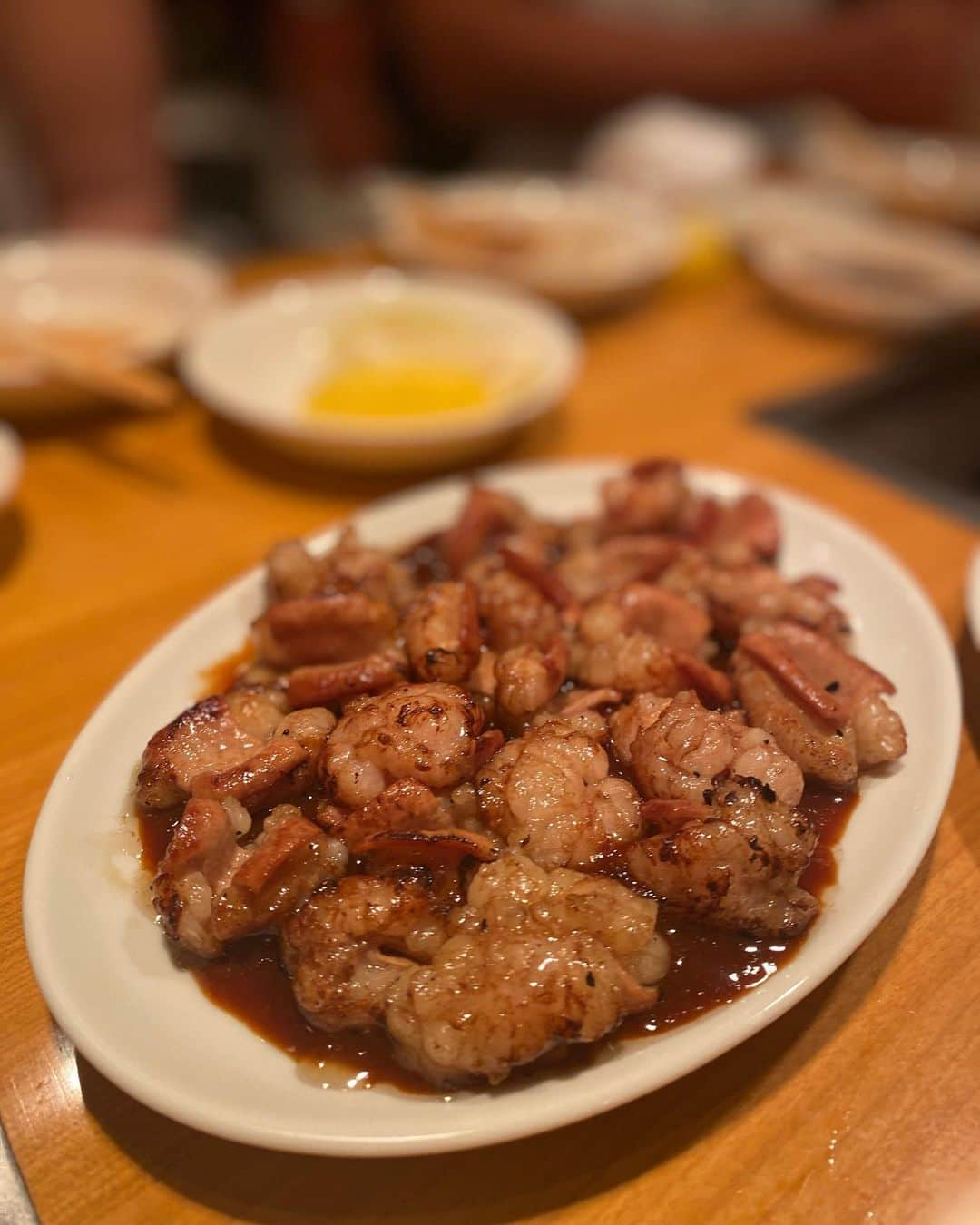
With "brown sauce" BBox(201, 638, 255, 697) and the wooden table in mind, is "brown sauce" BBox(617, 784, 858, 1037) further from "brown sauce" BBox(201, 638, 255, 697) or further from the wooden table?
"brown sauce" BBox(201, 638, 255, 697)

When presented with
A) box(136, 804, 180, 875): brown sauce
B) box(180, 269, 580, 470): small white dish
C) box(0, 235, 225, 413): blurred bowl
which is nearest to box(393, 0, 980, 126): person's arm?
box(180, 269, 580, 470): small white dish

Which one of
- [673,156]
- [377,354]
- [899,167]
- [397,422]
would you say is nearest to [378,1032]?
[397,422]

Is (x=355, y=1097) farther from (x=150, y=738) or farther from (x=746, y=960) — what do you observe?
(x=150, y=738)

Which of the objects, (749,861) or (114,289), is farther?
(114,289)

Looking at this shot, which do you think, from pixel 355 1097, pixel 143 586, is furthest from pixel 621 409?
pixel 355 1097

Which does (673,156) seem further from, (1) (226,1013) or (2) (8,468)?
(1) (226,1013)

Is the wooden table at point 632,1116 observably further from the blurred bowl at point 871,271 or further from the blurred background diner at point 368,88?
the blurred background diner at point 368,88
